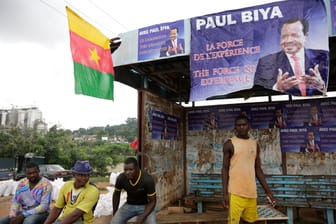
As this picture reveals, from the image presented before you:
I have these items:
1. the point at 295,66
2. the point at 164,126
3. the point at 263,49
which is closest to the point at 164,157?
the point at 164,126

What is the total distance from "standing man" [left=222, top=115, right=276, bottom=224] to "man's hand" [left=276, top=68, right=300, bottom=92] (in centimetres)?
109

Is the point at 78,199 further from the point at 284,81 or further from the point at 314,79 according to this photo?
the point at 314,79

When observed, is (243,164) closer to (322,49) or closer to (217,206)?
(322,49)

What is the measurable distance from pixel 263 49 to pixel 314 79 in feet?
2.78

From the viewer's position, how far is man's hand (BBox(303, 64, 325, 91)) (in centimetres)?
332

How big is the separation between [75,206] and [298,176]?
452 centimetres

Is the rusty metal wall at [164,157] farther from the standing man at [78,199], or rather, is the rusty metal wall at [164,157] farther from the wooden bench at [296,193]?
the standing man at [78,199]

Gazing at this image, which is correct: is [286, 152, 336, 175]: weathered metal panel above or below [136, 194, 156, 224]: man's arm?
above

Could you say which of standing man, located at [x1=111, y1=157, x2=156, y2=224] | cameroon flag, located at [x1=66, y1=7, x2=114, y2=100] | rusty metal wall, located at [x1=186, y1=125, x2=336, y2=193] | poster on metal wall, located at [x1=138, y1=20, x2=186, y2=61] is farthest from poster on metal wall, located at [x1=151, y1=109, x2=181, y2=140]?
standing man, located at [x1=111, y1=157, x2=156, y2=224]

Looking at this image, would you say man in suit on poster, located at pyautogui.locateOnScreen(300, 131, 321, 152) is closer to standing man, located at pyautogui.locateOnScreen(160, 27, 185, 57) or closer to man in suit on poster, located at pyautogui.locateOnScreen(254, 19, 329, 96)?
man in suit on poster, located at pyautogui.locateOnScreen(254, 19, 329, 96)

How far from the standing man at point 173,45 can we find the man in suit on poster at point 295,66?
1.32 m

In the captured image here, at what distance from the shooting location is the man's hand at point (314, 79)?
10.9 feet

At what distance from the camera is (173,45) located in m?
4.03

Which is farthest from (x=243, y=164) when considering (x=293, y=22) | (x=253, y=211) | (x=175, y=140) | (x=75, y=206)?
(x=175, y=140)
